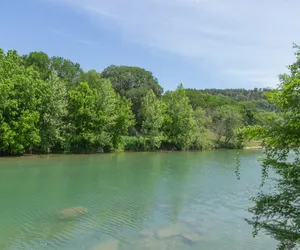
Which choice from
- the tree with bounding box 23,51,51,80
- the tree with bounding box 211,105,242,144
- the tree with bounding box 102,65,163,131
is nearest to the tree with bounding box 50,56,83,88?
the tree with bounding box 23,51,51,80

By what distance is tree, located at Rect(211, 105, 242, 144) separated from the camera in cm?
5631

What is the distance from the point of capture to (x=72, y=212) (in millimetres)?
14195

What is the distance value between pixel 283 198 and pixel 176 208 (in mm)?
9848

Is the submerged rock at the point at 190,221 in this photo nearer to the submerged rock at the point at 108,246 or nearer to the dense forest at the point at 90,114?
the submerged rock at the point at 108,246

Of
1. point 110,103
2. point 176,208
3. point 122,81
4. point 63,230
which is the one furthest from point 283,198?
point 122,81

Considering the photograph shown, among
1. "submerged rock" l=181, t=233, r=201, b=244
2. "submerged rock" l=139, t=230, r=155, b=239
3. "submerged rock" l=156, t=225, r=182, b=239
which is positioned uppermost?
"submerged rock" l=181, t=233, r=201, b=244

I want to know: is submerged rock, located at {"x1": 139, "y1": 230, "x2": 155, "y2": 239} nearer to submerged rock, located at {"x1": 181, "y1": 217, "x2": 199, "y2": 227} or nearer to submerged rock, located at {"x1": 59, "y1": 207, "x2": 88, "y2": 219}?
submerged rock, located at {"x1": 181, "y1": 217, "x2": 199, "y2": 227}

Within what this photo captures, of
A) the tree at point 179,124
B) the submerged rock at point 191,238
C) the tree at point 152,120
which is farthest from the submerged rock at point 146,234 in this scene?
the tree at point 179,124

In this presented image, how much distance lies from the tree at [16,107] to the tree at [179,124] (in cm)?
2276

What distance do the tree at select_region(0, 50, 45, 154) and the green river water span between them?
5.42m

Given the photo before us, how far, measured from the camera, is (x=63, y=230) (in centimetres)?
1189

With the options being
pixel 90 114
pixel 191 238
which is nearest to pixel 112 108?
pixel 90 114

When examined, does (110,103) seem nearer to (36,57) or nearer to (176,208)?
(36,57)

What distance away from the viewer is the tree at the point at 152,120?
152 ft
